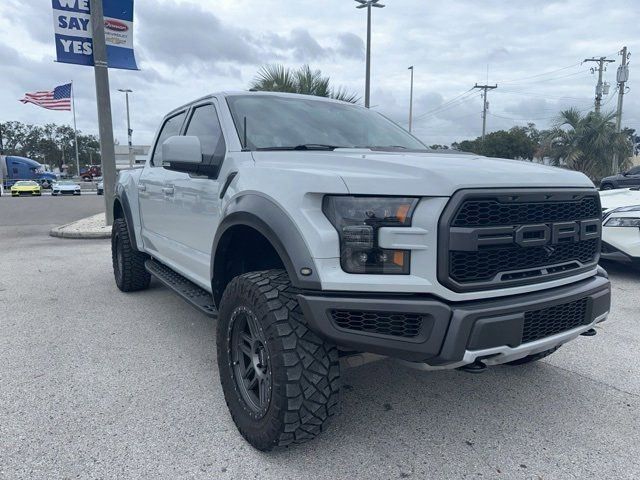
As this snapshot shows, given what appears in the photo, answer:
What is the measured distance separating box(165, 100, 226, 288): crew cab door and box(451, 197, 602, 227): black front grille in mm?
1545

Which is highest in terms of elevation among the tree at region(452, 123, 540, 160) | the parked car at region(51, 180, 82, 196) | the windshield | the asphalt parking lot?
the tree at region(452, 123, 540, 160)

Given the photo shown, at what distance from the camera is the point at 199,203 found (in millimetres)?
3352

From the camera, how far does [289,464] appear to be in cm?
239

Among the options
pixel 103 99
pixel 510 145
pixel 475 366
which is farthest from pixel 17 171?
pixel 475 366

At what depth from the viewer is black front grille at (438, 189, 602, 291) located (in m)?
2.07

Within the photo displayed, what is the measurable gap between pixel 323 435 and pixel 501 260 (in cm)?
129

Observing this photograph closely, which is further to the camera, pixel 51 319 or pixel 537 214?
pixel 51 319

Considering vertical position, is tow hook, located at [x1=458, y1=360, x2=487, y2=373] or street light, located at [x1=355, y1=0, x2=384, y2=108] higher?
street light, located at [x1=355, y1=0, x2=384, y2=108]

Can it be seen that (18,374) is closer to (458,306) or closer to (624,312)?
(458,306)

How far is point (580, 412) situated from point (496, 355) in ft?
3.90

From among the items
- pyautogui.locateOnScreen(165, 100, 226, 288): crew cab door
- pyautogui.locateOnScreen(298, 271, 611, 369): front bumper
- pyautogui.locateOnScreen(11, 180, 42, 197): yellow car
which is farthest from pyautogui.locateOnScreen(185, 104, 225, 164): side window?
pyautogui.locateOnScreen(11, 180, 42, 197): yellow car

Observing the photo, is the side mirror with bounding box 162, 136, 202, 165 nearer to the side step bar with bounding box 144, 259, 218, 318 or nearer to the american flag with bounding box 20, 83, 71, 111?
the side step bar with bounding box 144, 259, 218, 318

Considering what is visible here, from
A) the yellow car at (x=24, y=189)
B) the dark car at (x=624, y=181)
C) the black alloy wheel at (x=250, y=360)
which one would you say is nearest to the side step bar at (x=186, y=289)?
the black alloy wheel at (x=250, y=360)

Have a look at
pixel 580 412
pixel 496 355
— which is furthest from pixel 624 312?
pixel 496 355
